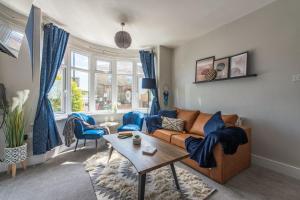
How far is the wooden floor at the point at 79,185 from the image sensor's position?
1711 mm

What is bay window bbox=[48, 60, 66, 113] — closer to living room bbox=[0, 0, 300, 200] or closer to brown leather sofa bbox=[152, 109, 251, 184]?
living room bbox=[0, 0, 300, 200]

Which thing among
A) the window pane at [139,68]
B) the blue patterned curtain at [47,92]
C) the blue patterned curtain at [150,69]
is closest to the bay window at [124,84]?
the window pane at [139,68]

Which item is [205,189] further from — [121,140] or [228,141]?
[121,140]

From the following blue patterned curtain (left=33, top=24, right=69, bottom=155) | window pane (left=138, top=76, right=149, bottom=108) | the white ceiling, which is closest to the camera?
the white ceiling

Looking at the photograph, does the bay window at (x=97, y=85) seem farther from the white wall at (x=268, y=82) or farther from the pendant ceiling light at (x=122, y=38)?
the white wall at (x=268, y=82)

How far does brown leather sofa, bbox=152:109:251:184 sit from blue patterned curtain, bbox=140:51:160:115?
97cm

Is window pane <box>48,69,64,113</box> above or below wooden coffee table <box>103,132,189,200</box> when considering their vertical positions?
above

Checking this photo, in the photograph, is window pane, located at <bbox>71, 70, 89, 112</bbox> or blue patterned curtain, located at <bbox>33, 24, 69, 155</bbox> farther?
window pane, located at <bbox>71, 70, 89, 112</bbox>

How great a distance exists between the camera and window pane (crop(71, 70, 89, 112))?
3.61 meters

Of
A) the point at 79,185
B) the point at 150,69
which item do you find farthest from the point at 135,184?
the point at 150,69

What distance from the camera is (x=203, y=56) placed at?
3.46 meters

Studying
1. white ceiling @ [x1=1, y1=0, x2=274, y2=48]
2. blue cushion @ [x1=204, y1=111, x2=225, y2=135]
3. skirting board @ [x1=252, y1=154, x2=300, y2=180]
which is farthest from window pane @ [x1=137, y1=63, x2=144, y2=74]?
skirting board @ [x1=252, y1=154, x2=300, y2=180]

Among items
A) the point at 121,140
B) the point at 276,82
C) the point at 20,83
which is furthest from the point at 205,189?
the point at 20,83

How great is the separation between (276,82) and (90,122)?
372cm
